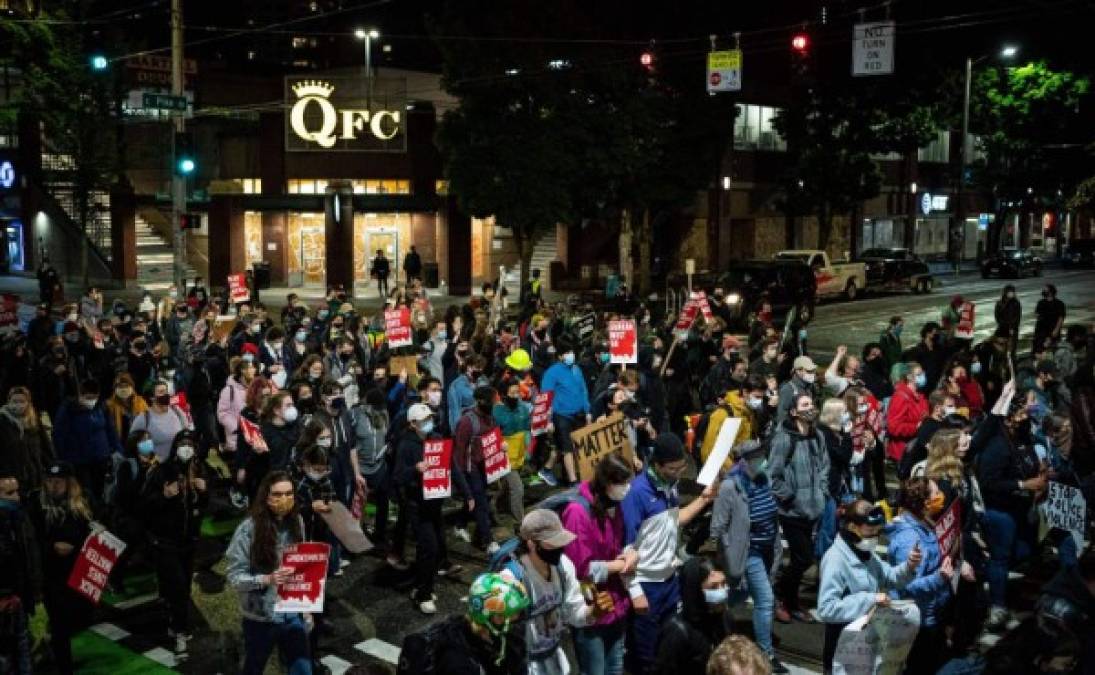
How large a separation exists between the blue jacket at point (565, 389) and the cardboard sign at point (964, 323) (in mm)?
7408

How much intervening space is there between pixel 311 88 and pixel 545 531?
3197 cm

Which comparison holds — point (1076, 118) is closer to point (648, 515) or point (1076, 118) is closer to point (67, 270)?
point (648, 515)

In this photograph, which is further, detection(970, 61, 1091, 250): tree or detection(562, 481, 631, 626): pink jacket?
detection(970, 61, 1091, 250): tree

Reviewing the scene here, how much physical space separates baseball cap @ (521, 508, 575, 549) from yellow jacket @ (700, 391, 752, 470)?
4.14 meters

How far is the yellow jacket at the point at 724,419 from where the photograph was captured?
9.88 metres

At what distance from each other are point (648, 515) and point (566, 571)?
0.88 metres

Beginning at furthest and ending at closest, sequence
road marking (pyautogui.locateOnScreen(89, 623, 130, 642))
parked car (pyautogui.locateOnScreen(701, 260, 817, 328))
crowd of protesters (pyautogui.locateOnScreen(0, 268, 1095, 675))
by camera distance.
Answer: parked car (pyautogui.locateOnScreen(701, 260, 817, 328))
road marking (pyautogui.locateOnScreen(89, 623, 130, 642))
crowd of protesters (pyautogui.locateOnScreen(0, 268, 1095, 675))

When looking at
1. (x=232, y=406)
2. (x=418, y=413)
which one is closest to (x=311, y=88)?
Result: (x=232, y=406)

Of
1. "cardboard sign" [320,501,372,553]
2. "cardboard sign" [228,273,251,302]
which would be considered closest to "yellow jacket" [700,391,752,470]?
"cardboard sign" [320,501,372,553]

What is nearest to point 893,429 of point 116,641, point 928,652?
point 928,652

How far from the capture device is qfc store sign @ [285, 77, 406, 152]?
35.4 m

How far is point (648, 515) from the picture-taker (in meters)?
6.38

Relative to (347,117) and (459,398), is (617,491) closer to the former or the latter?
(459,398)

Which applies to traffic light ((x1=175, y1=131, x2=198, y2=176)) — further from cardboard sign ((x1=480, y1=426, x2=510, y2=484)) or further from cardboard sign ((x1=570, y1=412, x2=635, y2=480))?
cardboard sign ((x1=570, y1=412, x2=635, y2=480))
